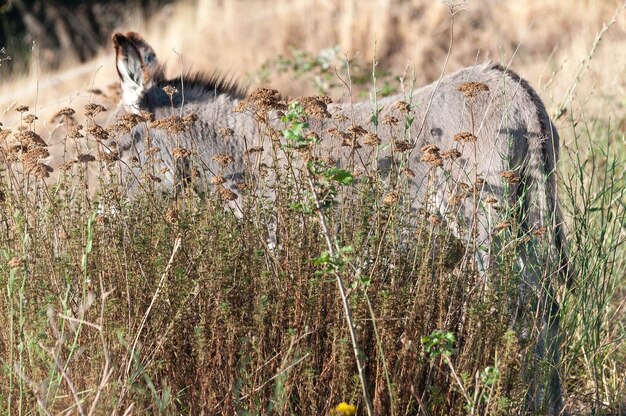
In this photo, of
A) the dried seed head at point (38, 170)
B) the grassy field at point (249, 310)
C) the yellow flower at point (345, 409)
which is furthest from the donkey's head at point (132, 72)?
the yellow flower at point (345, 409)

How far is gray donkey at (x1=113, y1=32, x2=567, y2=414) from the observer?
3.78m

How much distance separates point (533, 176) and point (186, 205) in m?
1.73

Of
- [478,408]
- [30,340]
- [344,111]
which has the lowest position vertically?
[478,408]

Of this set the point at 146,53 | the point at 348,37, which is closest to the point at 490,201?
the point at 146,53

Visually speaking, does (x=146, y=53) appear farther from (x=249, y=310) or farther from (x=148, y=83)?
(x=249, y=310)

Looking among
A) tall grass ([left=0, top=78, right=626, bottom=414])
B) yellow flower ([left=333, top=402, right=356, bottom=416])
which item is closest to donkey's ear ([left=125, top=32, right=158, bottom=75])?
tall grass ([left=0, top=78, right=626, bottom=414])

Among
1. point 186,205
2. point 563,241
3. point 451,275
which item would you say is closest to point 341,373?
point 451,275

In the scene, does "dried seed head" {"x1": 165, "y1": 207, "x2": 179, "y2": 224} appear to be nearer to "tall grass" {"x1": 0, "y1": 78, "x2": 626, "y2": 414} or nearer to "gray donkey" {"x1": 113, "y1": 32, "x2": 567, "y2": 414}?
"tall grass" {"x1": 0, "y1": 78, "x2": 626, "y2": 414}

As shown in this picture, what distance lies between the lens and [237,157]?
212 inches

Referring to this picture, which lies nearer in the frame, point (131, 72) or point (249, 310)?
point (249, 310)

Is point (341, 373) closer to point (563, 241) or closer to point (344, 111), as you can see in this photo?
point (563, 241)

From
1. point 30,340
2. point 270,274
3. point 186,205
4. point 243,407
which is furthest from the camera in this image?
point 186,205

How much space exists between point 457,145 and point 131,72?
7.51 feet

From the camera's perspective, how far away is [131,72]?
5.68 meters
